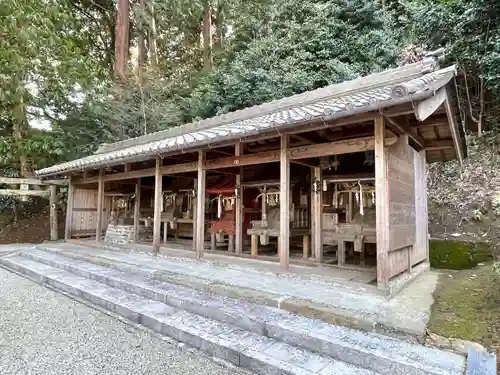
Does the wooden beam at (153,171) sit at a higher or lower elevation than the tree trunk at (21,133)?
lower

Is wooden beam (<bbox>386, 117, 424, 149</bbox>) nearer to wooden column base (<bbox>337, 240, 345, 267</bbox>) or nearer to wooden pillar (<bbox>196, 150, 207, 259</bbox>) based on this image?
wooden column base (<bbox>337, 240, 345, 267</bbox>)

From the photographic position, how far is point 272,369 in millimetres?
2795

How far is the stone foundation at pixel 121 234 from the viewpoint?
9.70 metres

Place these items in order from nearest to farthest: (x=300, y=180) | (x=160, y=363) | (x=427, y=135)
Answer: (x=160, y=363), (x=427, y=135), (x=300, y=180)

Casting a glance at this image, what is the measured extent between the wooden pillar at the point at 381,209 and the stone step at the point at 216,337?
5.16 ft

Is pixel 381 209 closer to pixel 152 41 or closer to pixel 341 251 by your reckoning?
pixel 341 251

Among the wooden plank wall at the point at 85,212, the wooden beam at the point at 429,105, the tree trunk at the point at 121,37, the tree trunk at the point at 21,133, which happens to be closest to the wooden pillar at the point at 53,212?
the wooden plank wall at the point at 85,212

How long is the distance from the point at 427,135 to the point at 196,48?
16380 mm

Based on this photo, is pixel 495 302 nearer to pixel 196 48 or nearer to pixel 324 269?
pixel 324 269

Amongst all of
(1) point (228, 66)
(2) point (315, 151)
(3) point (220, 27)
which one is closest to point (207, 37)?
(3) point (220, 27)

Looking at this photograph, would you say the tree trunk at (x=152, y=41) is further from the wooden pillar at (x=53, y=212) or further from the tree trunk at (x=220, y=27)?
the wooden pillar at (x=53, y=212)

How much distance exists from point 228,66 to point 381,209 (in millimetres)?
12146

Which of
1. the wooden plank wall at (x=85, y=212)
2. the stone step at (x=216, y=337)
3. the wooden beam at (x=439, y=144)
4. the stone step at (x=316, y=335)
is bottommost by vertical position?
the stone step at (x=216, y=337)

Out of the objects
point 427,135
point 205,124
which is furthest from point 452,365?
point 205,124
